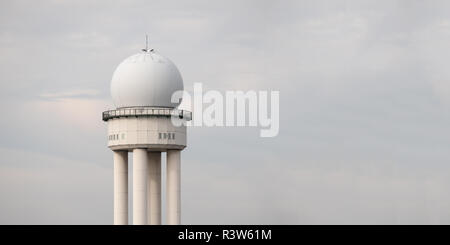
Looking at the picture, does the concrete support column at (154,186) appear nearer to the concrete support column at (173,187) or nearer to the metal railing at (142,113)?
the concrete support column at (173,187)

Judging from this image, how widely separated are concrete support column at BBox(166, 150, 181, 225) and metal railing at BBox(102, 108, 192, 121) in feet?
16.2

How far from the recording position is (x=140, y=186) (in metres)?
146

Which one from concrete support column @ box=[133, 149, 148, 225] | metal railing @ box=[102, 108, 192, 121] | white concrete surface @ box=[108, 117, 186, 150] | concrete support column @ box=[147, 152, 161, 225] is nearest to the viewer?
metal railing @ box=[102, 108, 192, 121]

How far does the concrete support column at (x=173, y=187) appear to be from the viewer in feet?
482

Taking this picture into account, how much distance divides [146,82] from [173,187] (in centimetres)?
→ 1364

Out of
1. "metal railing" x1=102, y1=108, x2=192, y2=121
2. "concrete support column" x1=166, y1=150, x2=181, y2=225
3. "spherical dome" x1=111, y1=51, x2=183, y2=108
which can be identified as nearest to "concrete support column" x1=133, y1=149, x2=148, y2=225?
"concrete support column" x1=166, y1=150, x2=181, y2=225

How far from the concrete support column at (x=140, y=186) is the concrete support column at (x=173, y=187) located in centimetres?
323

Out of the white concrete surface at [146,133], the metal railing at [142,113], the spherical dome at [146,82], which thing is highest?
the spherical dome at [146,82]

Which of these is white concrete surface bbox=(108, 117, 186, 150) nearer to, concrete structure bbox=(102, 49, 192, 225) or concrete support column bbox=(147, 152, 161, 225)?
concrete structure bbox=(102, 49, 192, 225)

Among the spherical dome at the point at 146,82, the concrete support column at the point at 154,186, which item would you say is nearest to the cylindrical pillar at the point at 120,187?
the concrete support column at the point at 154,186

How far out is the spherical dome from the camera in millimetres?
145125

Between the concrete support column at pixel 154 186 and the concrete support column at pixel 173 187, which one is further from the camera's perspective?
the concrete support column at pixel 154 186

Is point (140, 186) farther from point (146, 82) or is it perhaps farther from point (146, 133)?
point (146, 82)
